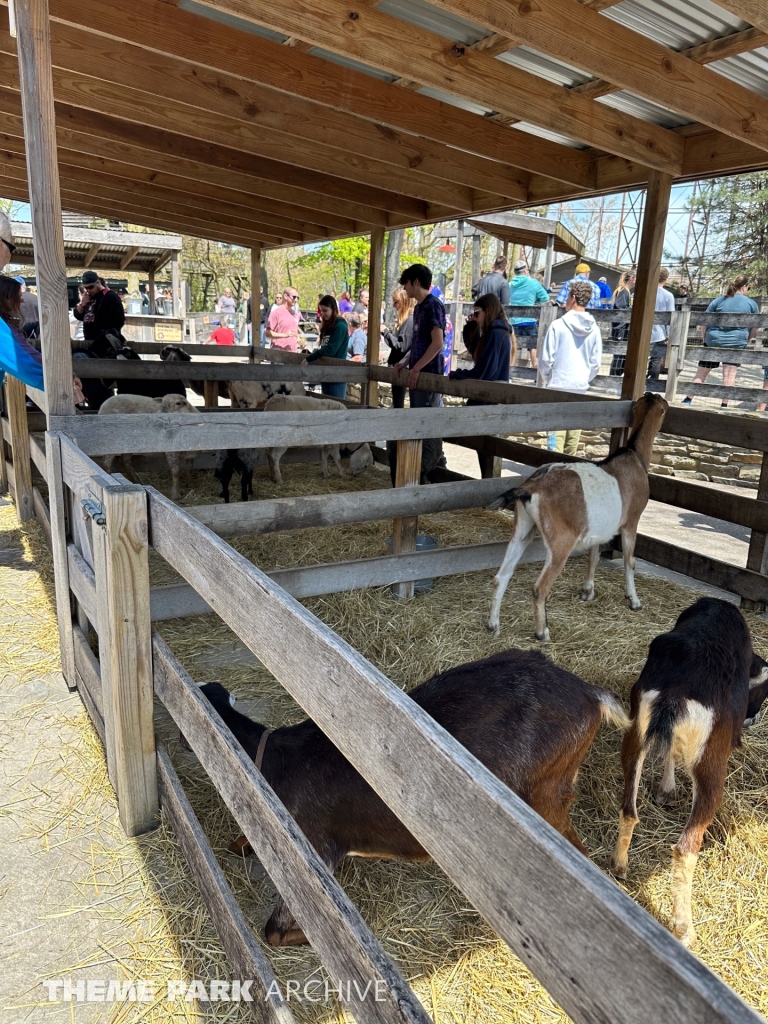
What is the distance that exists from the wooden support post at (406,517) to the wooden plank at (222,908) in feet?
7.80

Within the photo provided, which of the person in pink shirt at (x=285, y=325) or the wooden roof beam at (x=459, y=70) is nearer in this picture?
the wooden roof beam at (x=459, y=70)

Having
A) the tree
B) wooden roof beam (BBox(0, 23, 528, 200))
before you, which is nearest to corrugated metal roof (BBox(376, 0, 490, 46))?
wooden roof beam (BBox(0, 23, 528, 200))

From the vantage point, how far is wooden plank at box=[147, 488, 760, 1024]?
0.75 meters

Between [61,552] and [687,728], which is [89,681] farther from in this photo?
[687,728]

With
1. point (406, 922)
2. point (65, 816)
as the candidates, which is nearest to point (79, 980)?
point (65, 816)

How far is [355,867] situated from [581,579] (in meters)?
3.40

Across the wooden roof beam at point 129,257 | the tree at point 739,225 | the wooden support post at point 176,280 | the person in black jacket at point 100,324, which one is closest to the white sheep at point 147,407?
the person in black jacket at point 100,324

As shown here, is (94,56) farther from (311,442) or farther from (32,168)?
(311,442)

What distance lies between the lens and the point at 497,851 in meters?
0.95

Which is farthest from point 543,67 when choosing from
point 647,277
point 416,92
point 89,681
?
point 89,681

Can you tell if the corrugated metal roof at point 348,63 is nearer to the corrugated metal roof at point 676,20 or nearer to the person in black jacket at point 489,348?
the corrugated metal roof at point 676,20

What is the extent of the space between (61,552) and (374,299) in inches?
235

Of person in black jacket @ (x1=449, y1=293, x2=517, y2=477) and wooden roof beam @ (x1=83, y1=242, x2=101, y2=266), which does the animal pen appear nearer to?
person in black jacket @ (x1=449, y1=293, x2=517, y2=477)

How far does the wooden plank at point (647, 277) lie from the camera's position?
16.6 ft
